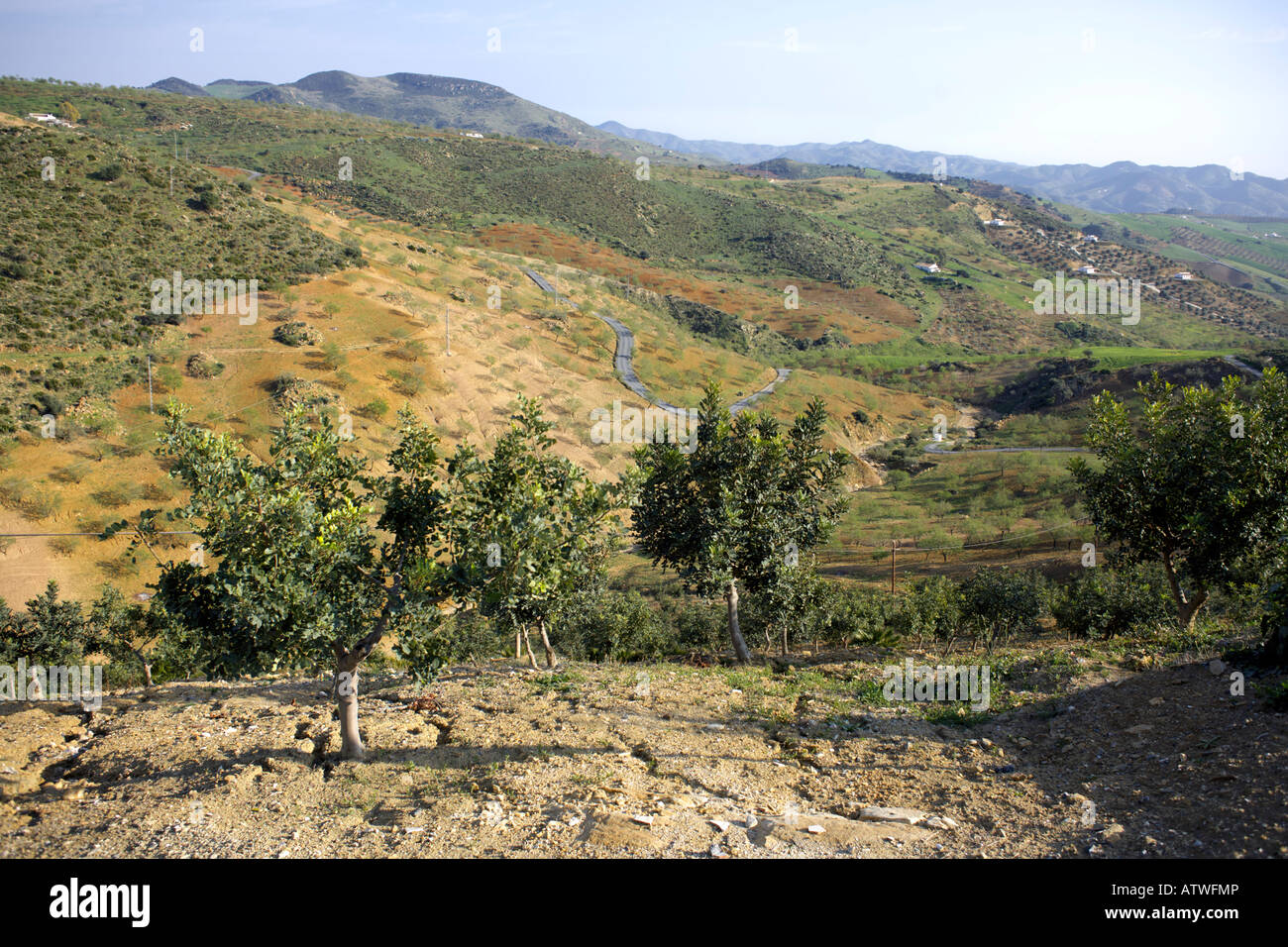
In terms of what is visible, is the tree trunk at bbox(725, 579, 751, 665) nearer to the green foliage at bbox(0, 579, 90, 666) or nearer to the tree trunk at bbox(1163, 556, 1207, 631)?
the tree trunk at bbox(1163, 556, 1207, 631)

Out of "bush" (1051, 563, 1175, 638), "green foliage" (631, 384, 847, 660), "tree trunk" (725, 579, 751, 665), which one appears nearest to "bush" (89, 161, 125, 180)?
"green foliage" (631, 384, 847, 660)

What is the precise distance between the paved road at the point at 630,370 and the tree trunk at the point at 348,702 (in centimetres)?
3879

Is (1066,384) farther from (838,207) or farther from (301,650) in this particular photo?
(838,207)

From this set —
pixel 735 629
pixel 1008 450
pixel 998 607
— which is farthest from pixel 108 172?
pixel 1008 450

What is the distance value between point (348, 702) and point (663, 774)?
4223 millimetres

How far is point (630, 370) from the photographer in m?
58.6

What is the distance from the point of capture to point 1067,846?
7.08m

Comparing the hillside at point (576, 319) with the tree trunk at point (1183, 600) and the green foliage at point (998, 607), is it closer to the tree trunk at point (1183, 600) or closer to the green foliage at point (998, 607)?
the green foliage at point (998, 607)

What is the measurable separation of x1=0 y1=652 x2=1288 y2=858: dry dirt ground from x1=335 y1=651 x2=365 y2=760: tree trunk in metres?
0.28

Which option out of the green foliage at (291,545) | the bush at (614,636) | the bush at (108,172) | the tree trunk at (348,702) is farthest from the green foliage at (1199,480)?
the bush at (108,172)

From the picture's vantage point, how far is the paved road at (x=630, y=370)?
177 ft

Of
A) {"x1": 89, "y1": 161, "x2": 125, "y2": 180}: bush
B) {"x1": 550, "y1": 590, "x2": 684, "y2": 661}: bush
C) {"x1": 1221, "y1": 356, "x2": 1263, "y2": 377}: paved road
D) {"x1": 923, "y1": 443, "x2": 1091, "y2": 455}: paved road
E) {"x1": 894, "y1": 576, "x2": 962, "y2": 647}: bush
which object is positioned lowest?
{"x1": 550, "y1": 590, "x2": 684, "y2": 661}: bush

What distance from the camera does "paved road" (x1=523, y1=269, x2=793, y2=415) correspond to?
5384cm
